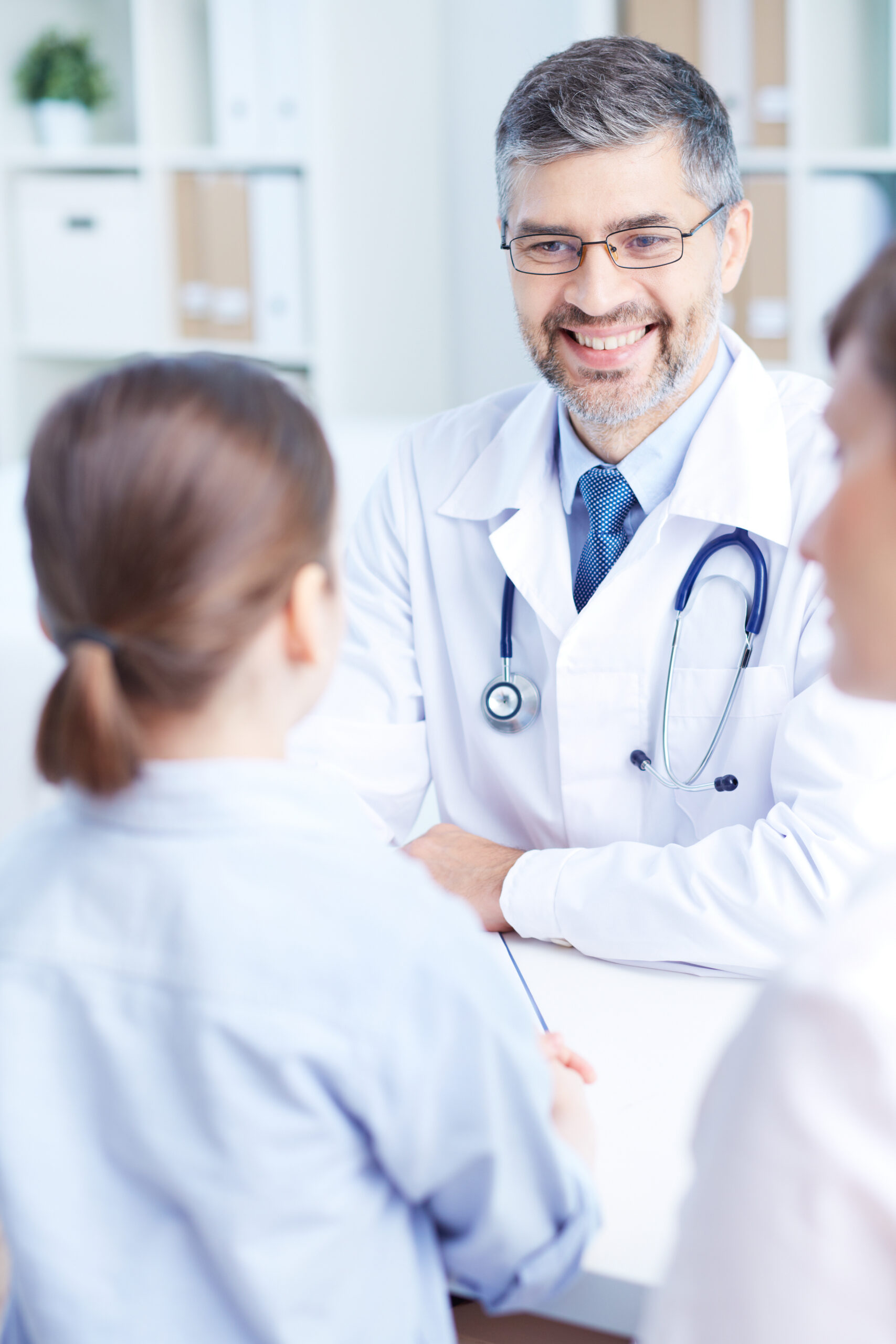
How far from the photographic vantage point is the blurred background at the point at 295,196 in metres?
2.90

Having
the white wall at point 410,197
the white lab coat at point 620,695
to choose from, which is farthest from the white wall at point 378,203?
the white lab coat at point 620,695

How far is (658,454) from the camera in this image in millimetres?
1403

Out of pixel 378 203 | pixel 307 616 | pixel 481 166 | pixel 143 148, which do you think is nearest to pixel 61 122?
pixel 143 148

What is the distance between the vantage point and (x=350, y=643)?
59.0 inches

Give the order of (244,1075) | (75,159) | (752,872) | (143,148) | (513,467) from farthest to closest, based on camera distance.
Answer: (75,159) < (143,148) < (513,467) < (752,872) < (244,1075)

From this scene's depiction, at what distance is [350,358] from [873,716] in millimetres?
2368

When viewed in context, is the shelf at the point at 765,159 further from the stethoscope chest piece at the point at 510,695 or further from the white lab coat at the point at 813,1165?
the white lab coat at the point at 813,1165

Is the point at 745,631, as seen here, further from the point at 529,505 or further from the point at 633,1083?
the point at 633,1083

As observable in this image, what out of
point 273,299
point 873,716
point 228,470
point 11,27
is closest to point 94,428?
point 228,470

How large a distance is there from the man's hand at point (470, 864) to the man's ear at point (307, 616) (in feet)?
1.75

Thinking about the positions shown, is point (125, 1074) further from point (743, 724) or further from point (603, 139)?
point (603, 139)

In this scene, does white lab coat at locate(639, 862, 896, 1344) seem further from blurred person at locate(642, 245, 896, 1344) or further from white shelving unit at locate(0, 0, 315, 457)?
white shelving unit at locate(0, 0, 315, 457)

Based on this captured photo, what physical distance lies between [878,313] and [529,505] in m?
0.83

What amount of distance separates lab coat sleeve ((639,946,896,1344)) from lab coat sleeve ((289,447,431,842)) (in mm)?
880
